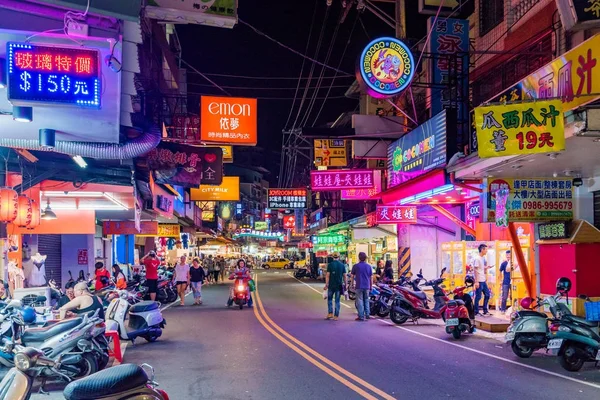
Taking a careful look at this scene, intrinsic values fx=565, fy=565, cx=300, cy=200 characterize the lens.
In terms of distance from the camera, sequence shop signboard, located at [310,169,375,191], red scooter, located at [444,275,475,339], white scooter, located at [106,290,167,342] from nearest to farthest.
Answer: white scooter, located at [106,290,167,342], red scooter, located at [444,275,475,339], shop signboard, located at [310,169,375,191]

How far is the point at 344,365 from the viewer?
9.78 metres

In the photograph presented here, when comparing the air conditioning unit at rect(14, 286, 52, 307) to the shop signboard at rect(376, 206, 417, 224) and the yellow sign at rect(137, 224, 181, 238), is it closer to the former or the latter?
the shop signboard at rect(376, 206, 417, 224)

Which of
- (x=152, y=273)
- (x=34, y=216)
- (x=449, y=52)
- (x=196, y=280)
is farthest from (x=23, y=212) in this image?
(x=449, y=52)

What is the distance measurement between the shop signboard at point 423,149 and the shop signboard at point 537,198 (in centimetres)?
226

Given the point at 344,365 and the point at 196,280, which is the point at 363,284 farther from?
the point at 196,280

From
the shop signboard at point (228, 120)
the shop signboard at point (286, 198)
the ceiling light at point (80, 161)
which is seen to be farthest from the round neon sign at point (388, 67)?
the shop signboard at point (286, 198)

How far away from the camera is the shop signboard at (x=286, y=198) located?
143 ft

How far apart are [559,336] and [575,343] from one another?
0.26m

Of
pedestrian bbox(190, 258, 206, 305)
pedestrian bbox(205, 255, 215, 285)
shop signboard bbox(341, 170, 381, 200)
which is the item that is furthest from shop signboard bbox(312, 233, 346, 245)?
pedestrian bbox(190, 258, 206, 305)

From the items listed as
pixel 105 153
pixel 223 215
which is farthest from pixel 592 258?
pixel 223 215

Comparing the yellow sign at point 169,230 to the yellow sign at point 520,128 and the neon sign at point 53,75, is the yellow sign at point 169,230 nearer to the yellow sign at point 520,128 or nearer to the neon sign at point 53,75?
the neon sign at point 53,75

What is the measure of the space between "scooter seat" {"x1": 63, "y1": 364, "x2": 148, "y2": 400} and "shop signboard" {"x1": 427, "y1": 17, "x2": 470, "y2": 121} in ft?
52.2

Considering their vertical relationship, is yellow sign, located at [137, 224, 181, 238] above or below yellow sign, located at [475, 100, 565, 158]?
below

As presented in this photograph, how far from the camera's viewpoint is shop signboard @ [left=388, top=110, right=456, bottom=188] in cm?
1603
